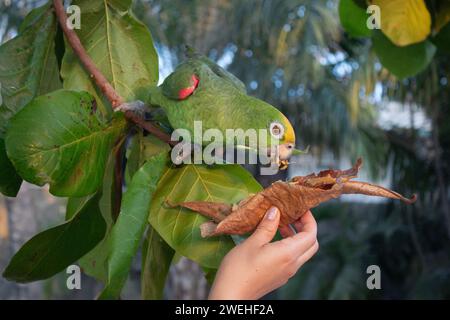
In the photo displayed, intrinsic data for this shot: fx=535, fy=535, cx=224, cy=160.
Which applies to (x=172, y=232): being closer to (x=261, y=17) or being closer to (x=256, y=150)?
(x=256, y=150)

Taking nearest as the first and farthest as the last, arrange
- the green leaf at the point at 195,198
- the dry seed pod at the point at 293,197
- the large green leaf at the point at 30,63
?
the dry seed pod at the point at 293,197 < the green leaf at the point at 195,198 < the large green leaf at the point at 30,63

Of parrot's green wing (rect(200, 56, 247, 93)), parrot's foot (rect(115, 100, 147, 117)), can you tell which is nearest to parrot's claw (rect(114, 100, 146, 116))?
parrot's foot (rect(115, 100, 147, 117))

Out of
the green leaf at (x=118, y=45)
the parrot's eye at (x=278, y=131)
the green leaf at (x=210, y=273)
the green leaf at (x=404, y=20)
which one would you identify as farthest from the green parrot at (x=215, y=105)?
the green leaf at (x=404, y=20)

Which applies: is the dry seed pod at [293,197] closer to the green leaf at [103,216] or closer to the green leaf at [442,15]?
the green leaf at [103,216]

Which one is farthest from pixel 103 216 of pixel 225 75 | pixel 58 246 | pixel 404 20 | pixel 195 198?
pixel 404 20

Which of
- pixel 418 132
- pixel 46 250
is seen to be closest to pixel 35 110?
pixel 46 250

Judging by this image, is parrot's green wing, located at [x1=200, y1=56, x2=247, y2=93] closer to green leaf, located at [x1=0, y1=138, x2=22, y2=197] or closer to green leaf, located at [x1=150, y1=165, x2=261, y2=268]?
green leaf, located at [x1=150, y1=165, x2=261, y2=268]
